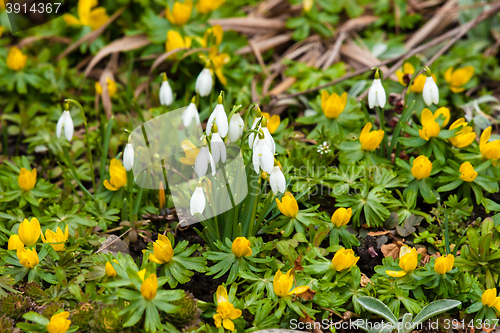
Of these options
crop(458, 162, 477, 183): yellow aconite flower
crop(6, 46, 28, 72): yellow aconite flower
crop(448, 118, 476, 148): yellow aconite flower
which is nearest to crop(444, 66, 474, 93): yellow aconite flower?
crop(448, 118, 476, 148): yellow aconite flower

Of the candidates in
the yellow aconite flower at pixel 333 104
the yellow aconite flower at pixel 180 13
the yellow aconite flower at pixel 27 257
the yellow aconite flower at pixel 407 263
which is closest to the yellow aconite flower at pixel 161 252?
the yellow aconite flower at pixel 27 257

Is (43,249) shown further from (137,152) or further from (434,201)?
(434,201)

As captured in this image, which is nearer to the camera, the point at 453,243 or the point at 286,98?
the point at 453,243

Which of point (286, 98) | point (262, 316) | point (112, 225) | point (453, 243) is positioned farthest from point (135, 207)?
point (453, 243)

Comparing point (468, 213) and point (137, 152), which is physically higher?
point (137, 152)

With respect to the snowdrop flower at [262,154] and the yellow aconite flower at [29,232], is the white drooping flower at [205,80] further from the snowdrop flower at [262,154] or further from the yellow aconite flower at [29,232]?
the yellow aconite flower at [29,232]

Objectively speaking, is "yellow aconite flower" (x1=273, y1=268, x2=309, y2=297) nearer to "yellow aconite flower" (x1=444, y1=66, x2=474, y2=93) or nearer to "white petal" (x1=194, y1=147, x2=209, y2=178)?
"white petal" (x1=194, y1=147, x2=209, y2=178)

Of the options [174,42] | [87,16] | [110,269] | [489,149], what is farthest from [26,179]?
[489,149]
